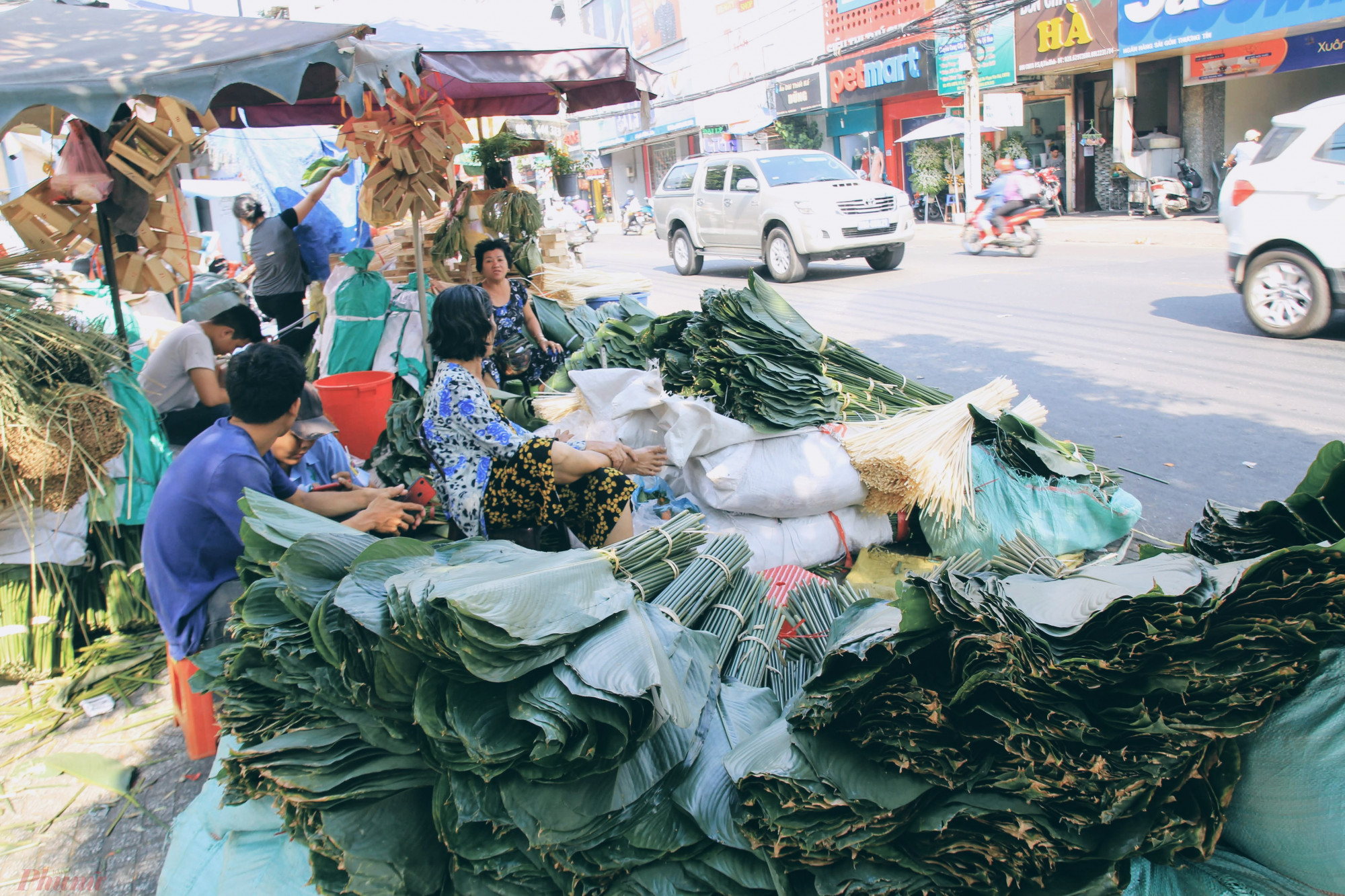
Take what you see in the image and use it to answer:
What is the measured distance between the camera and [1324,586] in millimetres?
1434

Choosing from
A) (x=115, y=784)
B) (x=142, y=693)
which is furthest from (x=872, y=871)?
(x=142, y=693)

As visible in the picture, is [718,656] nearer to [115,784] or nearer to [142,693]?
[115,784]

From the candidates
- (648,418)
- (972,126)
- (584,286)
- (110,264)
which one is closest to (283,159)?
(584,286)

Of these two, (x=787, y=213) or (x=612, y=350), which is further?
(x=787, y=213)

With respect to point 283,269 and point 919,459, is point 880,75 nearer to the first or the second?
point 283,269

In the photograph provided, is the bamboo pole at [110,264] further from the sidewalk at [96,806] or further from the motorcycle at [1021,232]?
the motorcycle at [1021,232]

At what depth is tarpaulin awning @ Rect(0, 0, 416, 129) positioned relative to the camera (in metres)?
2.88

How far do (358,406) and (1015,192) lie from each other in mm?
10945

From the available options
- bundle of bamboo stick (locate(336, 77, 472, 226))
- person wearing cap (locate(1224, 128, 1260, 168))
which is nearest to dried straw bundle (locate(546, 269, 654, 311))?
bundle of bamboo stick (locate(336, 77, 472, 226))

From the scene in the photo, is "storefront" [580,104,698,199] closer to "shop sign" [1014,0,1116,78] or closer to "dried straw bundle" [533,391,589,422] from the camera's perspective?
"shop sign" [1014,0,1116,78]

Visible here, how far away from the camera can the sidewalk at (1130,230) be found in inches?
520

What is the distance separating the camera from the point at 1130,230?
14789 millimetres

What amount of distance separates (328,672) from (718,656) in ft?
2.93

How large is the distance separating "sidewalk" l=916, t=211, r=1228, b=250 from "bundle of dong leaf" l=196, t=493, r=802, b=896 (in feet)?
42.7
